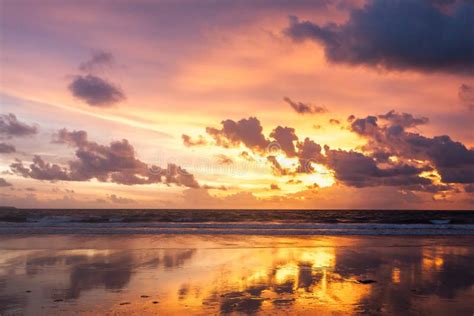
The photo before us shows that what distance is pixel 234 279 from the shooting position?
1534 cm

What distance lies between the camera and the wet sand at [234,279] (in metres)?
11.6

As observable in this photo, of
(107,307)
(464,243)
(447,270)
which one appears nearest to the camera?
(107,307)

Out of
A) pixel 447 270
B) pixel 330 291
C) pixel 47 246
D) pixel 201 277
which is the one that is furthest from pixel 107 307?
pixel 47 246

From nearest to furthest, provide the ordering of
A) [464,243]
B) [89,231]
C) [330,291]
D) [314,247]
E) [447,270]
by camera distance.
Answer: [330,291] < [447,270] < [314,247] < [464,243] < [89,231]

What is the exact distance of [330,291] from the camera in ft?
44.0

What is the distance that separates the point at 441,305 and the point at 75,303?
10316mm

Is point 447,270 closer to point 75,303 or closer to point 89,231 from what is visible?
point 75,303

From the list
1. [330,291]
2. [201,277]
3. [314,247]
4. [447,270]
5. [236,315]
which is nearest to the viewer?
[236,315]

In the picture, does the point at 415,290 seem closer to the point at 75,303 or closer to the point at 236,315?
the point at 236,315

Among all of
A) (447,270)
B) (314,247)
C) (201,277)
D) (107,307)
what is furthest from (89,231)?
(447,270)

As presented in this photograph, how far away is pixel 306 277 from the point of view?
619 inches

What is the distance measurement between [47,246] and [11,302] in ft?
46.3

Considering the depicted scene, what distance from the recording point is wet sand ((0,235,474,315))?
11641mm

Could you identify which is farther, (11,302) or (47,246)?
(47,246)
